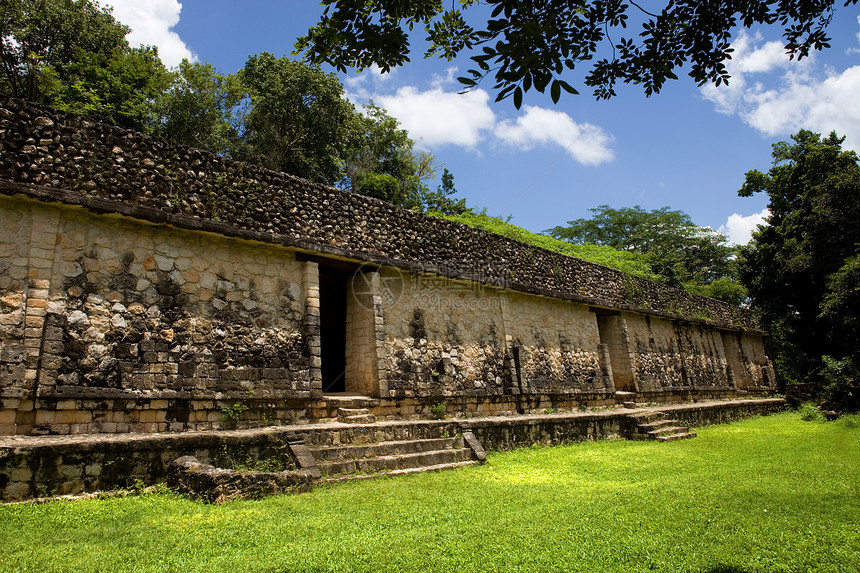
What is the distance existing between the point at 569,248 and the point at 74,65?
21.9 metres

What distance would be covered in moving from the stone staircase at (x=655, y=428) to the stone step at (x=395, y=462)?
191 inches

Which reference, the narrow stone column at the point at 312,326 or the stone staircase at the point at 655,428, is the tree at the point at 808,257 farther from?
the narrow stone column at the point at 312,326

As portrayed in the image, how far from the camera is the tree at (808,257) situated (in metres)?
16.8

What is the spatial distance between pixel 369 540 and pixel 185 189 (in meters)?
5.36

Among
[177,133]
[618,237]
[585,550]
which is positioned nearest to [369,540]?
[585,550]

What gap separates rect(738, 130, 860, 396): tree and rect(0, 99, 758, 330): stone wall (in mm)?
11671

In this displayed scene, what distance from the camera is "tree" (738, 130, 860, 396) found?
16.8m

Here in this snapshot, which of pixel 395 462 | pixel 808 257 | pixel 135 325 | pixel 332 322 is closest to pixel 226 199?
pixel 135 325

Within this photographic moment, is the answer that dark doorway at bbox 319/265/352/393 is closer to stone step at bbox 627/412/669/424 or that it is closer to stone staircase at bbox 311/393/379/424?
stone staircase at bbox 311/393/379/424

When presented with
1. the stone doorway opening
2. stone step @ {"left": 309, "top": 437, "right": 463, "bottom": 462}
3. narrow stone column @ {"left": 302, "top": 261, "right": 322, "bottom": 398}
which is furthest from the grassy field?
the stone doorway opening

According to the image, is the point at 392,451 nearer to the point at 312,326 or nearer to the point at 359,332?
the point at 312,326

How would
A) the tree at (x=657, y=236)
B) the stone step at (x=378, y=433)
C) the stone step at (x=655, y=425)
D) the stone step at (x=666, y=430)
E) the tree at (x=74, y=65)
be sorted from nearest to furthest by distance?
the stone step at (x=378, y=433), the stone step at (x=666, y=430), the stone step at (x=655, y=425), the tree at (x=74, y=65), the tree at (x=657, y=236)

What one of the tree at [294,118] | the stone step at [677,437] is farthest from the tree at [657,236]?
the stone step at [677,437]

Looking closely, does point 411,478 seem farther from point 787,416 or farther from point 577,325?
point 787,416
